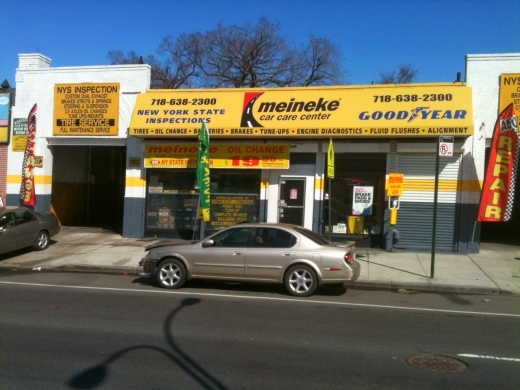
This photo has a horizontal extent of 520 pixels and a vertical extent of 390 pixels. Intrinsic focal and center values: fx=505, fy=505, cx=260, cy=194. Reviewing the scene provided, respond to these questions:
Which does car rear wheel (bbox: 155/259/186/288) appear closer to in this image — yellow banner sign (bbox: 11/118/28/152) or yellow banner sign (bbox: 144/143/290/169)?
yellow banner sign (bbox: 144/143/290/169)

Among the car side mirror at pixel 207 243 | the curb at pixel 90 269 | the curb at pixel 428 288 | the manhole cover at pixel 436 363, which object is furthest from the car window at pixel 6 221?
the manhole cover at pixel 436 363

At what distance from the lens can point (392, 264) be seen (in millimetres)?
12875

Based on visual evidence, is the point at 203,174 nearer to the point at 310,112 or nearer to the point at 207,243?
the point at 310,112

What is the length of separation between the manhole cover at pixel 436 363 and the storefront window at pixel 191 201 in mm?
10285

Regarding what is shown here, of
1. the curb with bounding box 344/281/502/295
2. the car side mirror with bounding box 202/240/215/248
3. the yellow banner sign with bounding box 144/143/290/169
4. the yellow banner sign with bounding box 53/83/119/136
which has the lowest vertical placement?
the curb with bounding box 344/281/502/295

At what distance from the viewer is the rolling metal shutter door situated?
14.6 m

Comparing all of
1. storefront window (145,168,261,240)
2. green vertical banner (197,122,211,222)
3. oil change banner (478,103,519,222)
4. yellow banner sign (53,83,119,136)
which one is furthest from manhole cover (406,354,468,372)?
yellow banner sign (53,83,119,136)

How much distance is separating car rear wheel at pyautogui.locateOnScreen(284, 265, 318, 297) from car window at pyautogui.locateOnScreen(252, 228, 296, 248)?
0.52 meters

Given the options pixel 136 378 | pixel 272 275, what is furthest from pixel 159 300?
pixel 136 378

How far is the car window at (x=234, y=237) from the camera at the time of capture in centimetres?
1002

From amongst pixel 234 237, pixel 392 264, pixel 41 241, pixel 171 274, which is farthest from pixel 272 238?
pixel 41 241

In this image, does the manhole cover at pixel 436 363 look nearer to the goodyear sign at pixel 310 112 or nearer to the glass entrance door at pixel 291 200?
the goodyear sign at pixel 310 112

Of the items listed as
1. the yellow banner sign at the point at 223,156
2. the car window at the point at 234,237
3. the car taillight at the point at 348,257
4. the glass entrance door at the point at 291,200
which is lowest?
the car taillight at the point at 348,257

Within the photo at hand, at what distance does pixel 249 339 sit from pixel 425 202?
963 centimetres
